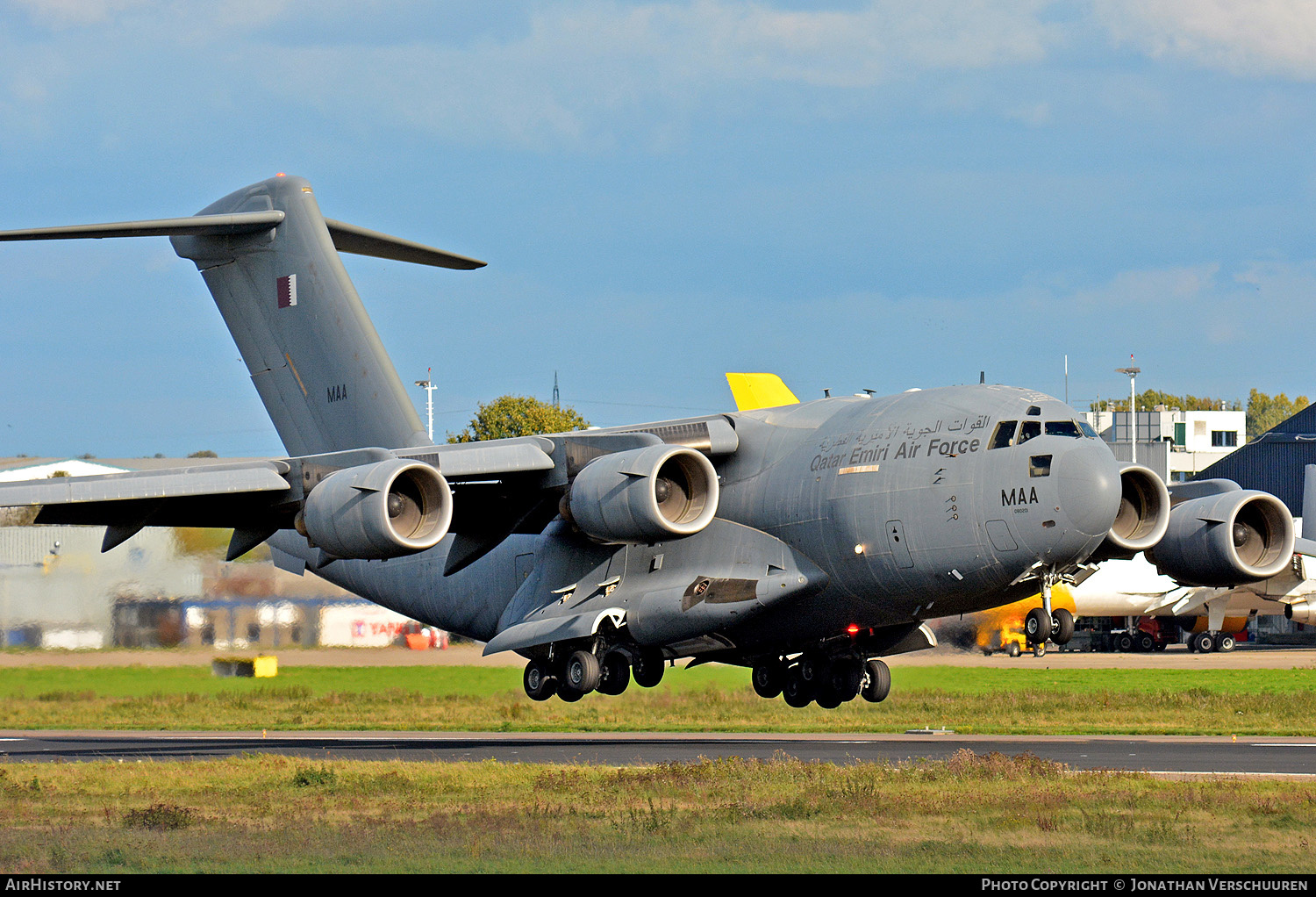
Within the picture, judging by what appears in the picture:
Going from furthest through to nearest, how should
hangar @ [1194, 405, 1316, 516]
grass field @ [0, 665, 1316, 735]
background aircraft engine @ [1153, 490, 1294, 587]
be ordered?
hangar @ [1194, 405, 1316, 516] → grass field @ [0, 665, 1316, 735] → background aircraft engine @ [1153, 490, 1294, 587]

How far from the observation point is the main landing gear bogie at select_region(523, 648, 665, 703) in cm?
1820

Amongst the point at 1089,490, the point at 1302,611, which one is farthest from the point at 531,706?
the point at 1302,611

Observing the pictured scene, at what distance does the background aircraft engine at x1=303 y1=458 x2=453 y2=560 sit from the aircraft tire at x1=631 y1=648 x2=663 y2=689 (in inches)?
144

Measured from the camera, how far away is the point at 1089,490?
1555 cm

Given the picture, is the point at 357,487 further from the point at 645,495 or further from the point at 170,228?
the point at 170,228

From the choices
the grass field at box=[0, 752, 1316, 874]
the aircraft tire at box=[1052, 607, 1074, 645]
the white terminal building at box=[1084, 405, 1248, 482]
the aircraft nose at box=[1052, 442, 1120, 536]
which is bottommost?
the grass field at box=[0, 752, 1316, 874]

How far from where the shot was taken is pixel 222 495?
17.0 m

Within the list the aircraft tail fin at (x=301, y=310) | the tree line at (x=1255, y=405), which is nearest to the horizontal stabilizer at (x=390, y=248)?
the aircraft tail fin at (x=301, y=310)

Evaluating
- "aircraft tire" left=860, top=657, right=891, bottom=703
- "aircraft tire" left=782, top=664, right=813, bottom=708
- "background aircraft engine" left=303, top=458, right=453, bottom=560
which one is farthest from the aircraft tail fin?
"aircraft tire" left=860, top=657, right=891, bottom=703

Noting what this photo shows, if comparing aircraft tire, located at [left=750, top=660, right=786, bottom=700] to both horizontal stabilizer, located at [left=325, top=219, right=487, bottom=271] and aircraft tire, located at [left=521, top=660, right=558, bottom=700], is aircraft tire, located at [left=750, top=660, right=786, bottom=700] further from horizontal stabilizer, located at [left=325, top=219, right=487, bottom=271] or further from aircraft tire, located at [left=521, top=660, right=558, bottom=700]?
horizontal stabilizer, located at [left=325, top=219, right=487, bottom=271]

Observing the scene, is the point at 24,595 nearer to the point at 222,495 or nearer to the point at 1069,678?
the point at 222,495

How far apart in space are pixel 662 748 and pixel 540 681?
6648mm

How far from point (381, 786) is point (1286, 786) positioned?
10.5 m

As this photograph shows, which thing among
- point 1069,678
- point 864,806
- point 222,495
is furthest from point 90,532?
point 1069,678
